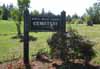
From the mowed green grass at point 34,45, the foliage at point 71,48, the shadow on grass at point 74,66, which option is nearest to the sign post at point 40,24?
the foliage at point 71,48

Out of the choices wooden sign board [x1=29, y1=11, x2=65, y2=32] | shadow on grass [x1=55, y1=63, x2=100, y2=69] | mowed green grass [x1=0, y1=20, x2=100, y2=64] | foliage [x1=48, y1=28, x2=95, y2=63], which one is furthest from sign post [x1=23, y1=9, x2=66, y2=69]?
shadow on grass [x1=55, y1=63, x2=100, y2=69]

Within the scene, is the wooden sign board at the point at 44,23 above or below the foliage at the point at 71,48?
above

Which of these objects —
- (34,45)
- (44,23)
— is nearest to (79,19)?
(34,45)

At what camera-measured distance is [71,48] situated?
1145cm

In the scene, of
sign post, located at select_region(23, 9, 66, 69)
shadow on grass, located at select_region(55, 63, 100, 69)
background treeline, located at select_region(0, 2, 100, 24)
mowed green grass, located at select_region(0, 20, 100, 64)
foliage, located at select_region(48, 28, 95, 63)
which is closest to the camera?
shadow on grass, located at select_region(55, 63, 100, 69)

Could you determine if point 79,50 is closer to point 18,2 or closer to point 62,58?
point 62,58

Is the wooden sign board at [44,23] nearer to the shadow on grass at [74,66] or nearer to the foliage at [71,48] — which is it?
the foliage at [71,48]

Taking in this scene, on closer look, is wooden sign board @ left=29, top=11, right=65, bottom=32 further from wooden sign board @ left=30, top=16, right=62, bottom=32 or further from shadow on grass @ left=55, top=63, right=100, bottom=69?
shadow on grass @ left=55, top=63, right=100, bottom=69

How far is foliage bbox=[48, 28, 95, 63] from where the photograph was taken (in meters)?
11.4

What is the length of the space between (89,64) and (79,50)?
68 cm

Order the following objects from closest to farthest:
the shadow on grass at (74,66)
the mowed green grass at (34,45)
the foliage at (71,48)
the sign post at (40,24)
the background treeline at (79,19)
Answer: the shadow on grass at (74,66) → the foliage at (71,48) → the sign post at (40,24) → the mowed green grass at (34,45) → the background treeline at (79,19)

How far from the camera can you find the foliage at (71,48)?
11438mm

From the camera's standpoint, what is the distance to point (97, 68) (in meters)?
11.0

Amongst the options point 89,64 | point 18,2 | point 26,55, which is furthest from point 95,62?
point 18,2
